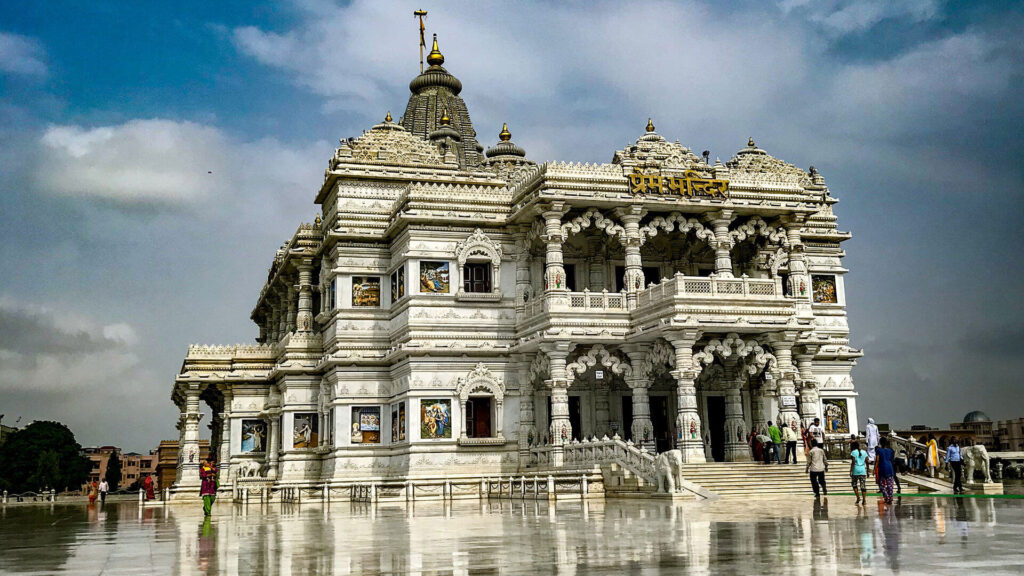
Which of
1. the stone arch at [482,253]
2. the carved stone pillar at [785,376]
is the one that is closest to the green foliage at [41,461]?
the stone arch at [482,253]

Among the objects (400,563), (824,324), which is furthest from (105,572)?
(824,324)

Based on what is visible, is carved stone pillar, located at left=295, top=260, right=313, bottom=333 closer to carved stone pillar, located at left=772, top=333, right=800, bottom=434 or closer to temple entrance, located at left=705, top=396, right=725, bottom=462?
temple entrance, located at left=705, top=396, right=725, bottom=462

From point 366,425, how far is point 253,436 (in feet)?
27.7

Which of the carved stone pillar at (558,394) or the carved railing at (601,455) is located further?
the carved stone pillar at (558,394)

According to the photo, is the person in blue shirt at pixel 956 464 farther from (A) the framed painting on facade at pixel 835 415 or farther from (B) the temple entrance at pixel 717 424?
(A) the framed painting on facade at pixel 835 415

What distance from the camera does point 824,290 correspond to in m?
45.2

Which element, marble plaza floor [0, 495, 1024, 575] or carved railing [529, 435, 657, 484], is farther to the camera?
carved railing [529, 435, 657, 484]

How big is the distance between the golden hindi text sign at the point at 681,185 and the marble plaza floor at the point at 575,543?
1593cm

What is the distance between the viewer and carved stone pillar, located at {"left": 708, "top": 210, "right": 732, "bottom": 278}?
123 ft

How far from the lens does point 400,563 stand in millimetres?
12633

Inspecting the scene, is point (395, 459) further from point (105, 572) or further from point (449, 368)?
point (105, 572)

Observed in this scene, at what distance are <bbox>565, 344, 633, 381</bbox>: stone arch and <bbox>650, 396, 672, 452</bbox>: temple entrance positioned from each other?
412cm

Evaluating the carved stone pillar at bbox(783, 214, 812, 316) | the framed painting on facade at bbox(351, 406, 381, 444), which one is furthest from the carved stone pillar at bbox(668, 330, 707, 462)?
the framed painting on facade at bbox(351, 406, 381, 444)

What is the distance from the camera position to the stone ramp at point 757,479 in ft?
97.9
